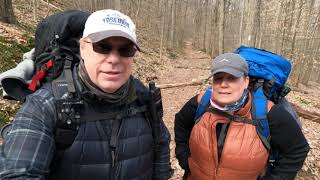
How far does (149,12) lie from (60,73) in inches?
1697

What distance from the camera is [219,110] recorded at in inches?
121

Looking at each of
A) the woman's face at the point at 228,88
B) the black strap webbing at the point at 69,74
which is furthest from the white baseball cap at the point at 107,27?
the woman's face at the point at 228,88

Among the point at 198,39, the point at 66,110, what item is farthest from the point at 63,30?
the point at 198,39

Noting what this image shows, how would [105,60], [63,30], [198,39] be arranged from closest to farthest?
[105,60] < [63,30] < [198,39]

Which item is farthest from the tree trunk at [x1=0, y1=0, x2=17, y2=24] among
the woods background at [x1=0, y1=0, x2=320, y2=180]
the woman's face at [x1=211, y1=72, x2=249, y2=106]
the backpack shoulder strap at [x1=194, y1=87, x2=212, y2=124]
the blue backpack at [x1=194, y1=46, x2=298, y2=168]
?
the woman's face at [x1=211, y1=72, x2=249, y2=106]

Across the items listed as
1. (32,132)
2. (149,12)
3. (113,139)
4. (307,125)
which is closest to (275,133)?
(113,139)

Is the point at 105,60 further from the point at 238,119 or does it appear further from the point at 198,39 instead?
the point at 198,39

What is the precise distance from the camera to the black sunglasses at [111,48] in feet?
6.56

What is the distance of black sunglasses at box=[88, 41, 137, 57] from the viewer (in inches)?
78.7

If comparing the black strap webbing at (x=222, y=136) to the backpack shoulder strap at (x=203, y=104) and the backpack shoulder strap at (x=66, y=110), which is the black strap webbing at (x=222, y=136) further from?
the backpack shoulder strap at (x=66, y=110)

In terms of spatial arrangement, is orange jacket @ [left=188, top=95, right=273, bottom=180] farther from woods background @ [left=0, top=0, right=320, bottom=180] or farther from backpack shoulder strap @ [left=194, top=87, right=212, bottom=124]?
woods background @ [left=0, top=0, right=320, bottom=180]

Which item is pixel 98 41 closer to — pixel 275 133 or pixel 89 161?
pixel 89 161

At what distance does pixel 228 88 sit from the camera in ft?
9.84

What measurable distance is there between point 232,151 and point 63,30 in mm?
1903
